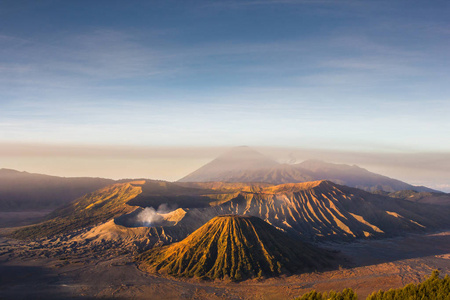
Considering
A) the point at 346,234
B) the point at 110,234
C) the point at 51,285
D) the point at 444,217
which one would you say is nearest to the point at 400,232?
the point at 346,234

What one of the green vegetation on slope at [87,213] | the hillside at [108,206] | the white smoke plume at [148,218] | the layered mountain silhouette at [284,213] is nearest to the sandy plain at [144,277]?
the layered mountain silhouette at [284,213]

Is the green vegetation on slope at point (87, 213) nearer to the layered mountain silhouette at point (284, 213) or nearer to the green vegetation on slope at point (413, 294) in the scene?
the layered mountain silhouette at point (284, 213)

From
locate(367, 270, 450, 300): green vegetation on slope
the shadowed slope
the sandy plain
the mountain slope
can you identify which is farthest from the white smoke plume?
locate(367, 270, 450, 300): green vegetation on slope

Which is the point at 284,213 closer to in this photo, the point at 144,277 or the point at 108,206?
the point at 144,277

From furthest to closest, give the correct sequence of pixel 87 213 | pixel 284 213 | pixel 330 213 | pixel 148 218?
pixel 87 213, pixel 330 213, pixel 284 213, pixel 148 218

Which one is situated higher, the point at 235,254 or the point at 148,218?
the point at 148,218

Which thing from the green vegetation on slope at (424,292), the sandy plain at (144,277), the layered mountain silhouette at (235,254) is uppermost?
the green vegetation on slope at (424,292)

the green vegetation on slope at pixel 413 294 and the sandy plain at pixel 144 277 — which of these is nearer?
the green vegetation on slope at pixel 413 294

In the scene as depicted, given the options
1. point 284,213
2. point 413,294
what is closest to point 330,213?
point 284,213
